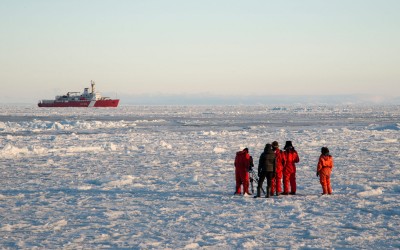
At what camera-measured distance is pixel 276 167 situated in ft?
33.2

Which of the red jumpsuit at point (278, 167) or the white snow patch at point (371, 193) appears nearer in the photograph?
the red jumpsuit at point (278, 167)

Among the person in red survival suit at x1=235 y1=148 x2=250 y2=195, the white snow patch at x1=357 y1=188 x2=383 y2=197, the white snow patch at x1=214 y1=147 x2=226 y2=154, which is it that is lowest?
the white snow patch at x1=214 y1=147 x2=226 y2=154

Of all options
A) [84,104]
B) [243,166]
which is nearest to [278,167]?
[243,166]

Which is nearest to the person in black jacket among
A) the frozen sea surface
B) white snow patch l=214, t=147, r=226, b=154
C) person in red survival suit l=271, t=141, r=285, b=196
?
person in red survival suit l=271, t=141, r=285, b=196

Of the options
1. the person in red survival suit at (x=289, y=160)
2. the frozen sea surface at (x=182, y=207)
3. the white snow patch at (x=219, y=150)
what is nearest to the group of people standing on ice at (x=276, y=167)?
the person in red survival suit at (x=289, y=160)

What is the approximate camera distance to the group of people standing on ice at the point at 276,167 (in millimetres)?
9984

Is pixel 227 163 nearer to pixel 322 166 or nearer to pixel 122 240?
pixel 322 166

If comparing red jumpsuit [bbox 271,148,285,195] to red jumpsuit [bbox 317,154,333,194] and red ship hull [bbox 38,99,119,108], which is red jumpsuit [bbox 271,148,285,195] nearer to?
red jumpsuit [bbox 317,154,333,194]

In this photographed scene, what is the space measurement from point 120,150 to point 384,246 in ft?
51.5

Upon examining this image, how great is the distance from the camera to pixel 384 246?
6.68 metres

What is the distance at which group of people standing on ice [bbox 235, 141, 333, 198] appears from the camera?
9.98 metres

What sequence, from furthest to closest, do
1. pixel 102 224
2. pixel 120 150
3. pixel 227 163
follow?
1. pixel 120 150
2. pixel 227 163
3. pixel 102 224

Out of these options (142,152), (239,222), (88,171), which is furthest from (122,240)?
(142,152)

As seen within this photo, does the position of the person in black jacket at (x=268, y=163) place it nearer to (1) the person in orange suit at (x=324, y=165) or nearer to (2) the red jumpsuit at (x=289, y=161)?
(2) the red jumpsuit at (x=289, y=161)
